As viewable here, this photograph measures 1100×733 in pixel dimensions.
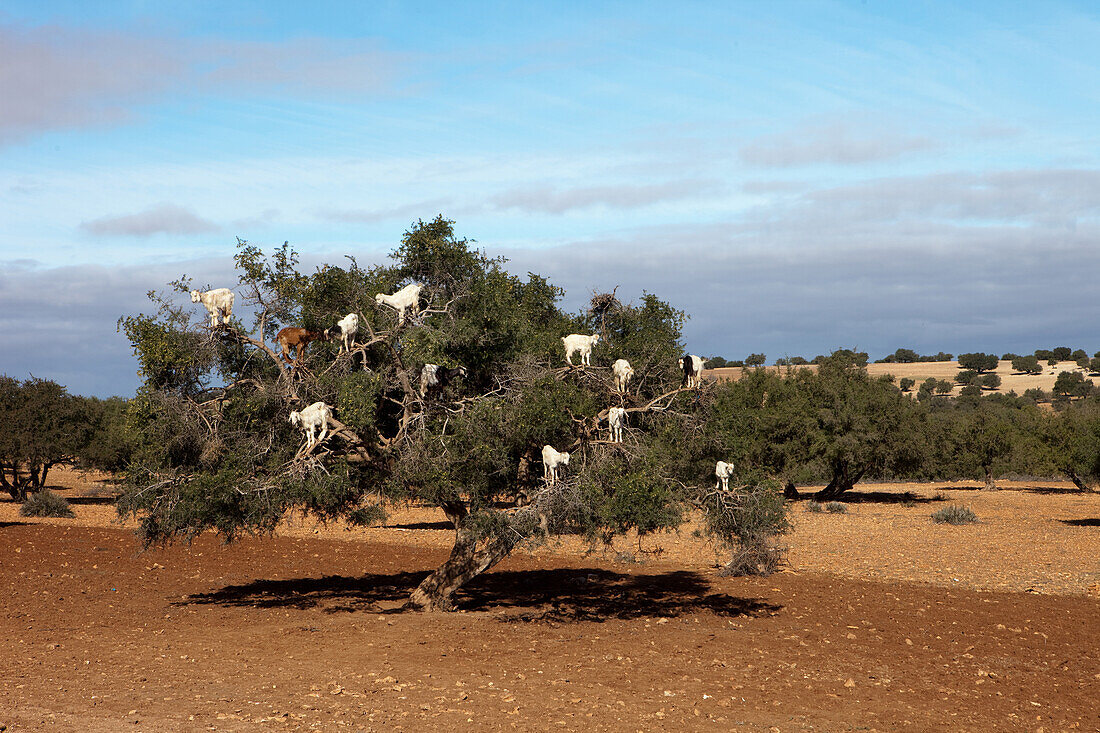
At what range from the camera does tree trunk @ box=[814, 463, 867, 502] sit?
44.9m

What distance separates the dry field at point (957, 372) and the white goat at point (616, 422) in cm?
9220

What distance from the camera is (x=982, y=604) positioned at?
1720 cm

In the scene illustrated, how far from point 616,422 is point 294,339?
5.34 metres

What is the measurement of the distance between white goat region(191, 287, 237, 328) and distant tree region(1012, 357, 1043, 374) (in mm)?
140930

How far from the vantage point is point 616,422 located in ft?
44.2

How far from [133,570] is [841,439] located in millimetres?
32634

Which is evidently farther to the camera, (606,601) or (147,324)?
(606,601)

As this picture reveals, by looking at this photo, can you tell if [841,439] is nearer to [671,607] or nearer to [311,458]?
[671,607]

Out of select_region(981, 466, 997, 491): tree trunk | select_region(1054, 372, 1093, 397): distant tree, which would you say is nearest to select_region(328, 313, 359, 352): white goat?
select_region(981, 466, 997, 491): tree trunk

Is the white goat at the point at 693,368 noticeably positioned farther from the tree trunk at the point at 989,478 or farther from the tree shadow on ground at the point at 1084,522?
the tree trunk at the point at 989,478

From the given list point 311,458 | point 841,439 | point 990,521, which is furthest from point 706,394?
point 841,439

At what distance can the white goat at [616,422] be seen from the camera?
13.5 metres

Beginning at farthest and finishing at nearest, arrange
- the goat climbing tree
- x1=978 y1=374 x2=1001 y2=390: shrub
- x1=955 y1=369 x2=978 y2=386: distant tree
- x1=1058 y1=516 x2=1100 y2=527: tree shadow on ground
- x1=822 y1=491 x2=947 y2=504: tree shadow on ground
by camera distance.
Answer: x1=955 y1=369 x2=978 y2=386: distant tree < x1=978 y1=374 x2=1001 y2=390: shrub < x1=822 y1=491 x2=947 y2=504: tree shadow on ground < x1=1058 y1=516 x2=1100 y2=527: tree shadow on ground < the goat climbing tree

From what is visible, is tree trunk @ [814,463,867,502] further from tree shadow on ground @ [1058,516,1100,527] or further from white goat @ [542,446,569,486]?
white goat @ [542,446,569,486]
